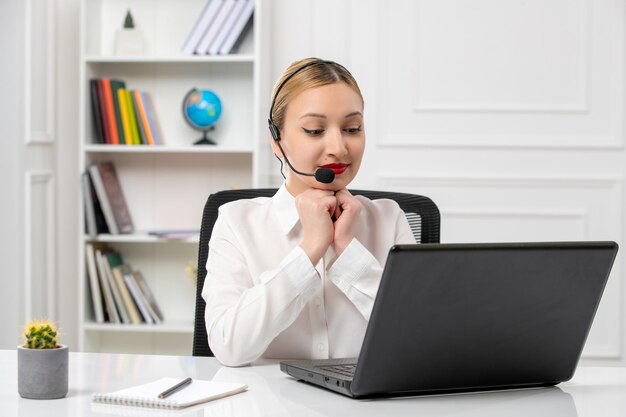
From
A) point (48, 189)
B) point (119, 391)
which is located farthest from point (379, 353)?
point (48, 189)

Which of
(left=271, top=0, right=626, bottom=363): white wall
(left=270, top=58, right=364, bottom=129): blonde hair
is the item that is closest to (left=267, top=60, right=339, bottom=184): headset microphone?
(left=270, top=58, right=364, bottom=129): blonde hair

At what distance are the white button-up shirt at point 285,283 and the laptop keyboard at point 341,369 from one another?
17 centimetres

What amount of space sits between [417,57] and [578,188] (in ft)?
2.74

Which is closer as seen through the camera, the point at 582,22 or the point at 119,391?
the point at 119,391

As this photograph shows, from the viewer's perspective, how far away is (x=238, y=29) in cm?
361

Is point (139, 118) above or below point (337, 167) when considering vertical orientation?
above

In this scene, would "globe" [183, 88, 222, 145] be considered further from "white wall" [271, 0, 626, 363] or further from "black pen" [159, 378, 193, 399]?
"black pen" [159, 378, 193, 399]

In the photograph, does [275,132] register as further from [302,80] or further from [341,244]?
[341,244]

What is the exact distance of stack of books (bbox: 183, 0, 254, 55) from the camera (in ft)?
11.8

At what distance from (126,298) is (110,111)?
0.76 metres

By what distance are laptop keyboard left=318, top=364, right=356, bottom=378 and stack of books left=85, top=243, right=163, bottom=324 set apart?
8.26 feet

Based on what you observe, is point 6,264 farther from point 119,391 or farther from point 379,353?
point 379,353

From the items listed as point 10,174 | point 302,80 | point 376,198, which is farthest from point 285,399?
point 10,174

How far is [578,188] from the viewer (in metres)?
3.65
